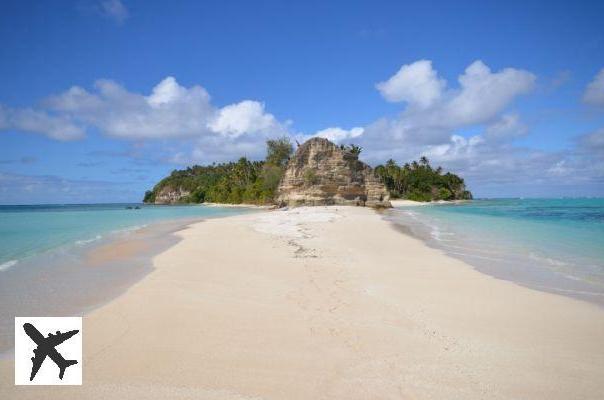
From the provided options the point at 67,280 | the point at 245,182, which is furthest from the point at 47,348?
the point at 245,182

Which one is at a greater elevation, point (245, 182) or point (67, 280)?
point (245, 182)

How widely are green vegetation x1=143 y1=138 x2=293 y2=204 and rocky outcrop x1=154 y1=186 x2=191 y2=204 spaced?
0.76 metres

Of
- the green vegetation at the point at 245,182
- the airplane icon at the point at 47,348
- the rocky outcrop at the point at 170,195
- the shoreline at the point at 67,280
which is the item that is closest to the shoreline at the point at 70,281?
the shoreline at the point at 67,280

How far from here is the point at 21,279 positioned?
9406mm

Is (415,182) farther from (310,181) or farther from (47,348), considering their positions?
(47,348)

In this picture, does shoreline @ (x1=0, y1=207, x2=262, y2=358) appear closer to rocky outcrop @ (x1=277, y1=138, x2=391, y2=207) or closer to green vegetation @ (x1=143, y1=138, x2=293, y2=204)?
rocky outcrop @ (x1=277, y1=138, x2=391, y2=207)

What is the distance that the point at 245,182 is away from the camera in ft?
334

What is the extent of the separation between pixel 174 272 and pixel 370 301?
18.3ft

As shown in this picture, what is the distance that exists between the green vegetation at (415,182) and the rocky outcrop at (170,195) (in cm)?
7319

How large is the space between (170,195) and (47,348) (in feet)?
486

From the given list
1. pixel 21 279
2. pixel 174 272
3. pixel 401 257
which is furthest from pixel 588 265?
pixel 21 279

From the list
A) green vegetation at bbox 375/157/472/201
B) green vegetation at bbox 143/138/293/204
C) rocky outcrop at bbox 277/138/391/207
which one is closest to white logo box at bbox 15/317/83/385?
rocky outcrop at bbox 277/138/391/207

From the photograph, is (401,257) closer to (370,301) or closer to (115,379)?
(370,301)

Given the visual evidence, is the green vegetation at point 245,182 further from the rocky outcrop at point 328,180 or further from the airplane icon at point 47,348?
the airplane icon at point 47,348
